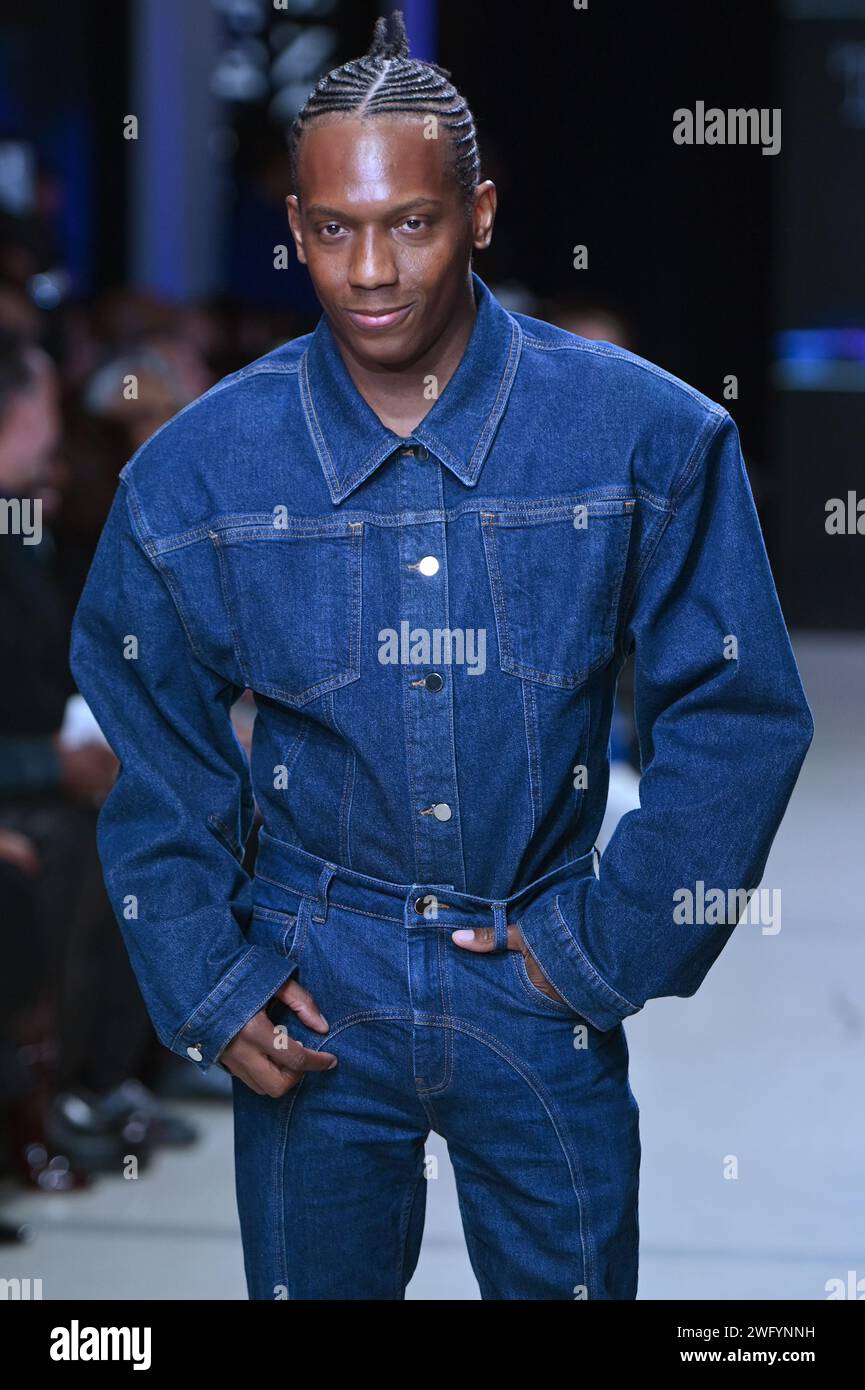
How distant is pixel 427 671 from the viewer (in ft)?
5.01

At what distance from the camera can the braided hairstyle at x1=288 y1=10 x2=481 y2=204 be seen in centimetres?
144

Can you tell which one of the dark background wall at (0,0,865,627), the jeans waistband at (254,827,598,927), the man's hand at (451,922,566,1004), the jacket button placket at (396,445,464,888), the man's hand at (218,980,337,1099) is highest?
the dark background wall at (0,0,865,627)

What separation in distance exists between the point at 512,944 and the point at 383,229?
572mm

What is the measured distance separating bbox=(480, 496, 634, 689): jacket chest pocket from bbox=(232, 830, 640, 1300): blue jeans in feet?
0.61

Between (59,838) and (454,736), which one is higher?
(59,838)

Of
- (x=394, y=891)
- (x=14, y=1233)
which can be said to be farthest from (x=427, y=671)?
(x=14, y=1233)

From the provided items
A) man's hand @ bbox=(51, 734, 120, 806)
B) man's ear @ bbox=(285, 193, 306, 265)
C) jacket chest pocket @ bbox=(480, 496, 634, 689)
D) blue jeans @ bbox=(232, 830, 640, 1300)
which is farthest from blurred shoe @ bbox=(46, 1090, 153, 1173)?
man's ear @ bbox=(285, 193, 306, 265)

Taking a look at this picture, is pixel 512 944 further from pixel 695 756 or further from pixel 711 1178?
pixel 711 1178

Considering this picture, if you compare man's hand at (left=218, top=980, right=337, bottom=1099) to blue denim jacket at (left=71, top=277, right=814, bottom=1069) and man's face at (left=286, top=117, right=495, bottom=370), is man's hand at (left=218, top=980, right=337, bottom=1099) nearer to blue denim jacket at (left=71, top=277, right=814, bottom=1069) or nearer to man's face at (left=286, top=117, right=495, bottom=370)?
blue denim jacket at (left=71, top=277, right=814, bottom=1069)

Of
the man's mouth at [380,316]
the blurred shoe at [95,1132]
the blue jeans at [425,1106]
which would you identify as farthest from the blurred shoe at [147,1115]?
the man's mouth at [380,316]

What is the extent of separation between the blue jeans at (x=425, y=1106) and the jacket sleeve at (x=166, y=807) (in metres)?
0.05

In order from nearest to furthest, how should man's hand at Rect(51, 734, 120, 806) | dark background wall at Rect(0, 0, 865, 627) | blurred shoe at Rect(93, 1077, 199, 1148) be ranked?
1. man's hand at Rect(51, 734, 120, 806)
2. blurred shoe at Rect(93, 1077, 199, 1148)
3. dark background wall at Rect(0, 0, 865, 627)

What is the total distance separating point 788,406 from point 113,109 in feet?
11.3

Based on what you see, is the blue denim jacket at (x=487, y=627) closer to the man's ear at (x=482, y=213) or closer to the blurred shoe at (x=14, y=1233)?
the man's ear at (x=482, y=213)
